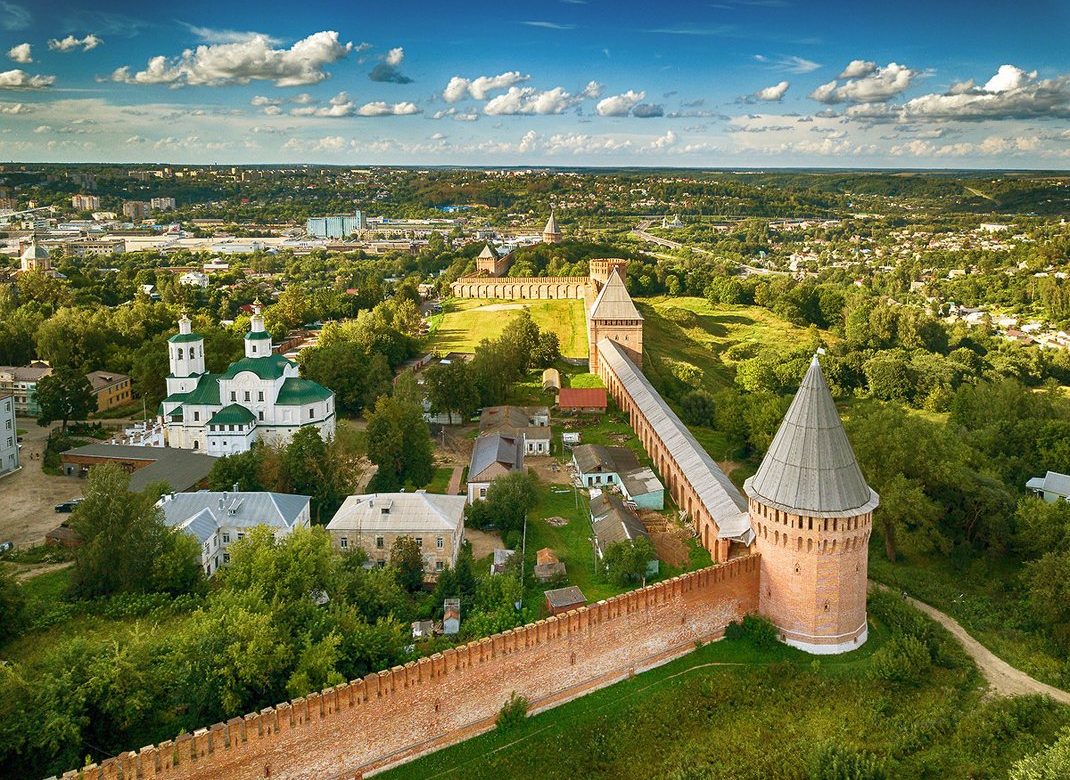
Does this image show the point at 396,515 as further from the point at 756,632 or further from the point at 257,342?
the point at 257,342

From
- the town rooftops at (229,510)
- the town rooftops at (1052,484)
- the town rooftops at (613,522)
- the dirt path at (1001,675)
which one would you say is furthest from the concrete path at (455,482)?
the town rooftops at (1052,484)

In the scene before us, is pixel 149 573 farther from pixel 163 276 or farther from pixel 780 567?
pixel 163 276

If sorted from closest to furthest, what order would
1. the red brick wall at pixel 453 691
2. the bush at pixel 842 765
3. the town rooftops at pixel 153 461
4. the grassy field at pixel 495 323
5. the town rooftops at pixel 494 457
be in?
the red brick wall at pixel 453 691 < the bush at pixel 842 765 < the town rooftops at pixel 153 461 < the town rooftops at pixel 494 457 < the grassy field at pixel 495 323

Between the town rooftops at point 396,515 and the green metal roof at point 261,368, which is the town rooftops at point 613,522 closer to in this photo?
the town rooftops at point 396,515

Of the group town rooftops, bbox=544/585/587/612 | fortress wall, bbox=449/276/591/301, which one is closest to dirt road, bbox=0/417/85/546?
Result: town rooftops, bbox=544/585/587/612

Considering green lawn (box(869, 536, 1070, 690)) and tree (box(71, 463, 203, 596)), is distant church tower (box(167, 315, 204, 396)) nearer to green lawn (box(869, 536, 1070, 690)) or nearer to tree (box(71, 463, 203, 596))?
tree (box(71, 463, 203, 596))

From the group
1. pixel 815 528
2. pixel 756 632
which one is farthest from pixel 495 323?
pixel 815 528
